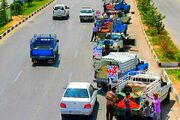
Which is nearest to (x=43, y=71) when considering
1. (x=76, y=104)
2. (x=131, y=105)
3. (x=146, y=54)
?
(x=146, y=54)

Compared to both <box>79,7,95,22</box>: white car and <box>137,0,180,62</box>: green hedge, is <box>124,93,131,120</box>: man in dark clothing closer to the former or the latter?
<box>137,0,180,62</box>: green hedge

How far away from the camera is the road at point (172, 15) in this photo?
153 ft

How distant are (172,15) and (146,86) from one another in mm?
41347

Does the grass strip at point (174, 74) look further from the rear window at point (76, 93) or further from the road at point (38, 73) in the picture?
the rear window at point (76, 93)

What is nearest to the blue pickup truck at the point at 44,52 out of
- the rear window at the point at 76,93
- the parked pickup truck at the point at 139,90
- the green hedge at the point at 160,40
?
the green hedge at the point at 160,40

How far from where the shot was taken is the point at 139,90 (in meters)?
22.2

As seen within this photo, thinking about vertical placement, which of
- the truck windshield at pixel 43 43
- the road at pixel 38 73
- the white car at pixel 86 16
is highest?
the truck windshield at pixel 43 43

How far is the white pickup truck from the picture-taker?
70.6 feet

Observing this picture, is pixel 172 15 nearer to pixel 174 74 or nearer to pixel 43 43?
pixel 43 43

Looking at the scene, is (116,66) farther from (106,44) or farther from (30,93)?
(106,44)

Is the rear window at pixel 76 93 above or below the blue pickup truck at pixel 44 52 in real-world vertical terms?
above

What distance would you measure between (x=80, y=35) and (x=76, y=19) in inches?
483

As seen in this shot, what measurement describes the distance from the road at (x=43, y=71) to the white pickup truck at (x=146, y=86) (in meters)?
1.01

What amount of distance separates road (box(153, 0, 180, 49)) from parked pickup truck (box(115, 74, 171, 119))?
56.6 ft
